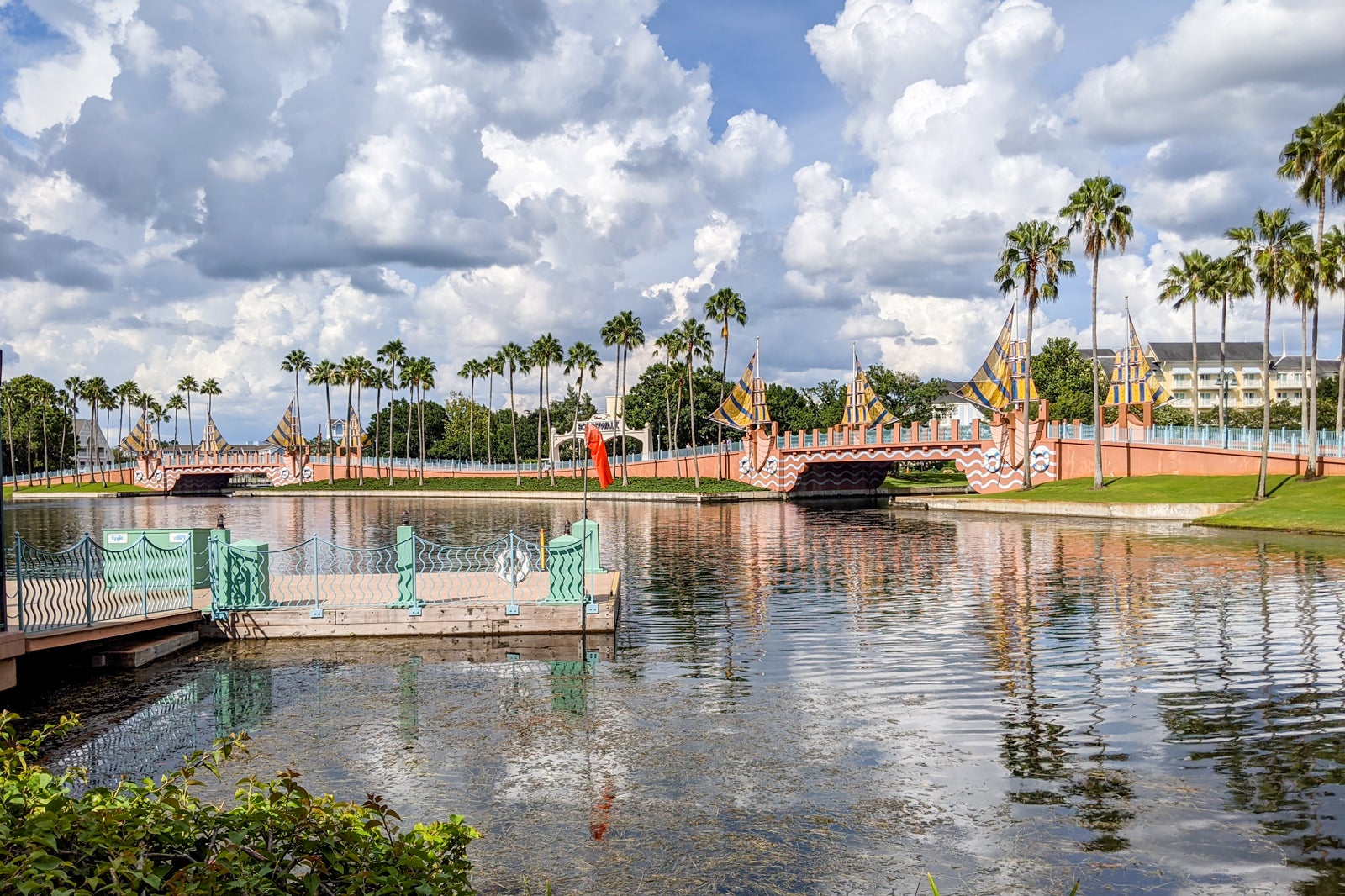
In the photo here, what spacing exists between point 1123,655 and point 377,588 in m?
16.1

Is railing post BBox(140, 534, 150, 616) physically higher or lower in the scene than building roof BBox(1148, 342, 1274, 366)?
lower

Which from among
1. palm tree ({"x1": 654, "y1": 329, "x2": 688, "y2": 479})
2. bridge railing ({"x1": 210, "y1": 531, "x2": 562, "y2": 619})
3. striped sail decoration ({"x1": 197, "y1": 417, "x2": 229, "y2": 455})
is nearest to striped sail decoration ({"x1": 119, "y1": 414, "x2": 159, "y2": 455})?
striped sail decoration ({"x1": 197, "y1": 417, "x2": 229, "y2": 455})

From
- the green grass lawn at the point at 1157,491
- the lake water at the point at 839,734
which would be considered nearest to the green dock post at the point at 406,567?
the lake water at the point at 839,734

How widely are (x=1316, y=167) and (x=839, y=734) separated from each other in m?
49.1

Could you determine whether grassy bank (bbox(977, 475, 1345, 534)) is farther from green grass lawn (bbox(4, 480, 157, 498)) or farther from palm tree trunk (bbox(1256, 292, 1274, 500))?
green grass lawn (bbox(4, 480, 157, 498))

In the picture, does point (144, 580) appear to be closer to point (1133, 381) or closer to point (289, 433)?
point (1133, 381)

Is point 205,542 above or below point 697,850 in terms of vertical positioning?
above

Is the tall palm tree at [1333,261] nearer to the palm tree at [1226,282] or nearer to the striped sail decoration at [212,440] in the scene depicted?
the palm tree at [1226,282]

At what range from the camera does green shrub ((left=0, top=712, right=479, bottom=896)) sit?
4.89 m

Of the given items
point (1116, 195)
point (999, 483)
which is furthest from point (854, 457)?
point (1116, 195)

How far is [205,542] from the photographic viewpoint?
21969mm

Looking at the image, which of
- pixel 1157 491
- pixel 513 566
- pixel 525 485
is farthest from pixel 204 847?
pixel 525 485

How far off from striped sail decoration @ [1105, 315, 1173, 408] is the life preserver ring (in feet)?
187

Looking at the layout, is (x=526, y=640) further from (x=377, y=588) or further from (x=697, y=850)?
(x=697, y=850)
